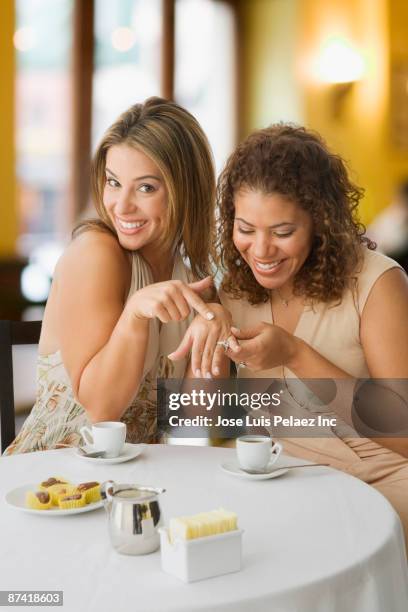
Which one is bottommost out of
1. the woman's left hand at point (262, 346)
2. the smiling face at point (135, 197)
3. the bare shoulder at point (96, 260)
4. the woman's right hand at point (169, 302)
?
the woman's left hand at point (262, 346)

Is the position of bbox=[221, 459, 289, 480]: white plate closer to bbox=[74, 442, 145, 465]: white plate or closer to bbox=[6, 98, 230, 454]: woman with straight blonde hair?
bbox=[74, 442, 145, 465]: white plate

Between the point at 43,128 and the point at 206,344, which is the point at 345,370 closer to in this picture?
the point at 206,344

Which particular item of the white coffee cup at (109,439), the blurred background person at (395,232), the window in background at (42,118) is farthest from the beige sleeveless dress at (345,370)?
the blurred background person at (395,232)

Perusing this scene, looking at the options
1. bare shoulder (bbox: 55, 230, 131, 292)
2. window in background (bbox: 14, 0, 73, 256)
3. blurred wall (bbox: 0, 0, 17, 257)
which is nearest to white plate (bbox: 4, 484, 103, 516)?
bare shoulder (bbox: 55, 230, 131, 292)

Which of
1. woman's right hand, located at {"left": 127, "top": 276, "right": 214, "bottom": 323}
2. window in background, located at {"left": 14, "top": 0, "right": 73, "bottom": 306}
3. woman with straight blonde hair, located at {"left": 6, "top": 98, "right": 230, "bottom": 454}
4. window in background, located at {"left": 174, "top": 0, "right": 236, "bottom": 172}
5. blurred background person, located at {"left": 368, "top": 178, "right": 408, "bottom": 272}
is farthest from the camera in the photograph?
window in background, located at {"left": 174, "top": 0, "right": 236, "bottom": 172}

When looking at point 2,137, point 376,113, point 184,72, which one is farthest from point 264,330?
point 376,113

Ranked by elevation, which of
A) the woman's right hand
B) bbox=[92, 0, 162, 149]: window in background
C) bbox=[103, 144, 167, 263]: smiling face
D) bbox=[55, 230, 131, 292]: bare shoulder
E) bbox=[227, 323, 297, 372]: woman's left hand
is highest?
bbox=[92, 0, 162, 149]: window in background

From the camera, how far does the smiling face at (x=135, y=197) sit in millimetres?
1574

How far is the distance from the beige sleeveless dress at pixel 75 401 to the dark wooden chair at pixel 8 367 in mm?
50

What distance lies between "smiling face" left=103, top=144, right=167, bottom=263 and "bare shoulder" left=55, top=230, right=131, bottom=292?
1.3 inches

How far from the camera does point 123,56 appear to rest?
4879 mm

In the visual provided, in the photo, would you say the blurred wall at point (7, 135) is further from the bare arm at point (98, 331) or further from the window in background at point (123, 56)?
the bare arm at point (98, 331)

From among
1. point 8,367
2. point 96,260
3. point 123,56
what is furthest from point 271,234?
point 123,56

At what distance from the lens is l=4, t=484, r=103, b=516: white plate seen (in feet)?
3.19
